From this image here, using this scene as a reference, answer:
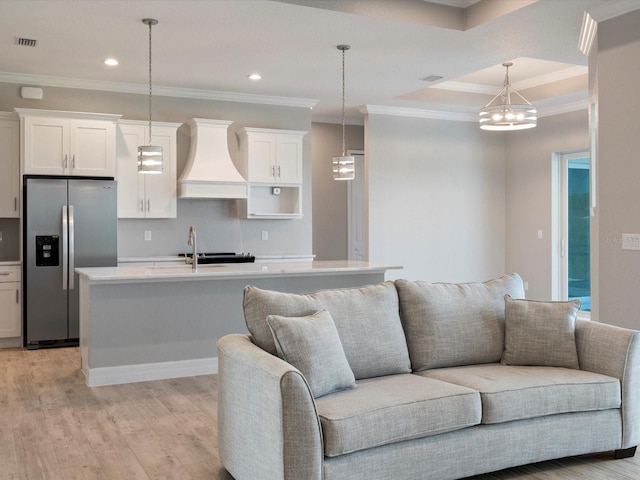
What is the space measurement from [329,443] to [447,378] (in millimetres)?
935

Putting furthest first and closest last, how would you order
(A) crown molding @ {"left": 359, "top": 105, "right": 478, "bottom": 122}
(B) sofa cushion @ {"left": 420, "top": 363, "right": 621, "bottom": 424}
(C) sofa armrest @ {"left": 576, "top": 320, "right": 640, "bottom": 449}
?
(A) crown molding @ {"left": 359, "top": 105, "right": 478, "bottom": 122}
(C) sofa armrest @ {"left": 576, "top": 320, "right": 640, "bottom": 449}
(B) sofa cushion @ {"left": 420, "top": 363, "right": 621, "bottom": 424}

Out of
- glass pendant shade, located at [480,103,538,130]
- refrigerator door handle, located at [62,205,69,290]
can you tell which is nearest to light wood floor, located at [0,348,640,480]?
refrigerator door handle, located at [62,205,69,290]

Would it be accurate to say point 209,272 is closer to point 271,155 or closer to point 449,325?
point 449,325

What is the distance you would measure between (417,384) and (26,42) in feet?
14.3

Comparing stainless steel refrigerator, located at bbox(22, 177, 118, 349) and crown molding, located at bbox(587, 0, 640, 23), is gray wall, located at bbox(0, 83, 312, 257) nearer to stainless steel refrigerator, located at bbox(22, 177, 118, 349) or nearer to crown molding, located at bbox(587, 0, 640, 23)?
stainless steel refrigerator, located at bbox(22, 177, 118, 349)

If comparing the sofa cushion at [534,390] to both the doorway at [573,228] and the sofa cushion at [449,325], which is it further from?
the doorway at [573,228]

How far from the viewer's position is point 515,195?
354 inches

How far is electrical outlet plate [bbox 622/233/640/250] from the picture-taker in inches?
171

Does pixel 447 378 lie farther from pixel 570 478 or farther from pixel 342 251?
pixel 342 251

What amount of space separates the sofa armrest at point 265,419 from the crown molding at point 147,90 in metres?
4.65

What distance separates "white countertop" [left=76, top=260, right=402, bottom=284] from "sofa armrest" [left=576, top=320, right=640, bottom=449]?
95.0 inches

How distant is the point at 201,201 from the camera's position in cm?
737

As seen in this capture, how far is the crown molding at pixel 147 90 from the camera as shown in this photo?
6514 millimetres

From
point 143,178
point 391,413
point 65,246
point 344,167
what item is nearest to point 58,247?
point 65,246
